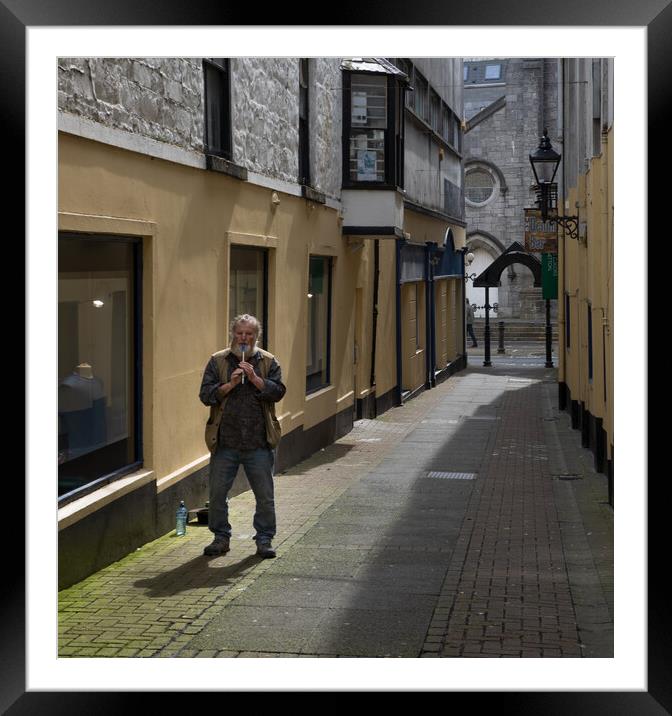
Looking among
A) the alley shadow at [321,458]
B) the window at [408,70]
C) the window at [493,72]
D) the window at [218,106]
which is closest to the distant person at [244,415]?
the window at [218,106]

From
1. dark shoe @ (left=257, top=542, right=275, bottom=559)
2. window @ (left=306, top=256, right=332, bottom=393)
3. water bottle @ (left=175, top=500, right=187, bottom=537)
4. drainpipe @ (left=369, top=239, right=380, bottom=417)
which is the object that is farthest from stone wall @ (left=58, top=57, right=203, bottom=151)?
drainpipe @ (left=369, top=239, right=380, bottom=417)

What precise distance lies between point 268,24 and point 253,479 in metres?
4.74

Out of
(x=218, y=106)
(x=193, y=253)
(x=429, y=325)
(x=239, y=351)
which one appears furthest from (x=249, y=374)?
(x=429, y=325)

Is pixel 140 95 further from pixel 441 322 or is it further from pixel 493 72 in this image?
pixel 493 72

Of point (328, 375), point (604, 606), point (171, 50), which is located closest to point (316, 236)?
point (328, 375)

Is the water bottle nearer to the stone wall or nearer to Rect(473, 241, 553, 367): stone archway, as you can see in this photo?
the stone wall

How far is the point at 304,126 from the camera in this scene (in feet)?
51.5

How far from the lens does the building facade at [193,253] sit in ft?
27.9

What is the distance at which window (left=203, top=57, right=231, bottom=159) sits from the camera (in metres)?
11.4

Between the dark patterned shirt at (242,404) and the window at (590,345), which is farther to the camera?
the window at (590,345)

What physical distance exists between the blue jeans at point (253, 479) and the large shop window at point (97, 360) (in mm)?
770

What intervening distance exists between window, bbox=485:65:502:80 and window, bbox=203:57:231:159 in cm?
5942

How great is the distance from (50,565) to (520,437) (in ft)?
44.7

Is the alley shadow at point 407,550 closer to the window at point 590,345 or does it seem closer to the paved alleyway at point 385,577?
the paved alleyway at point 385,577
